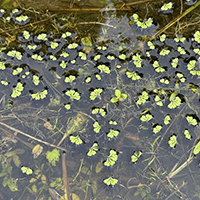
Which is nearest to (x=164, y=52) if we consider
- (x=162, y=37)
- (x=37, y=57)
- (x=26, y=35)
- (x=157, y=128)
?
(x=162, y=37)

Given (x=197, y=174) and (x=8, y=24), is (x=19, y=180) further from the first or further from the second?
(x=8, y=24)

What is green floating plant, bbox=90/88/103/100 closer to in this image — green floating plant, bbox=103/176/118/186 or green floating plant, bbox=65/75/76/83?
green floating plant, bbox=65/75/76/83

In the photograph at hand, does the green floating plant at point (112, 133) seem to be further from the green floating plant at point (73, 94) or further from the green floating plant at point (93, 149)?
the green floating plant at point (73, 94)

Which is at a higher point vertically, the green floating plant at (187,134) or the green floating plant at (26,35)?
the green floating plant at (26,35)

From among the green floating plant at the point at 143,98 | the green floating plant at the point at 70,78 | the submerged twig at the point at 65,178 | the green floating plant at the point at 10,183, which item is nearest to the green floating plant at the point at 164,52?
the green floating plant at the point at 143,98

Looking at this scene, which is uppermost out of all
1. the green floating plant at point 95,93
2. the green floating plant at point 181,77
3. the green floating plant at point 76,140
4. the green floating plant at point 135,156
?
the green floating plant at point 95,93

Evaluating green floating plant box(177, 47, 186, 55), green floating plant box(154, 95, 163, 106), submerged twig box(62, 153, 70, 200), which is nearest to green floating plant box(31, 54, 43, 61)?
submerged twig box(62, 153, 70, 200)

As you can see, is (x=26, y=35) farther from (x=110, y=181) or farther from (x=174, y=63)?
(x=110, y=181)
